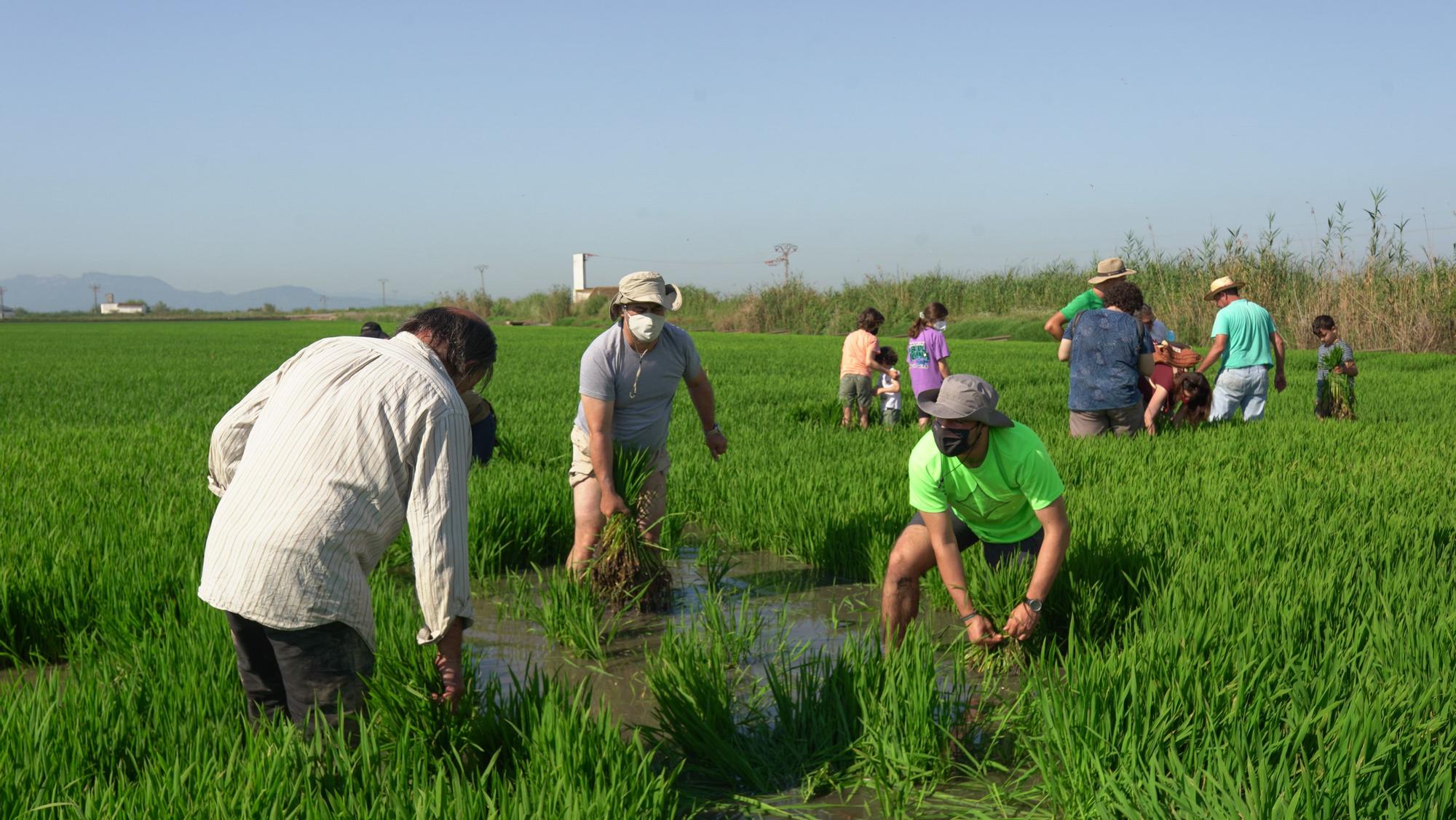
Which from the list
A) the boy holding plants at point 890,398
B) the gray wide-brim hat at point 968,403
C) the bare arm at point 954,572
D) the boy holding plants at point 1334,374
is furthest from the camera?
the boy holding plants at point 890,398

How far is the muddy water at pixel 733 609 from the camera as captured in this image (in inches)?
127

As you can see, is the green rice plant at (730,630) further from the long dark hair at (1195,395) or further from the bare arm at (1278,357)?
the bare arm at (1278,357)

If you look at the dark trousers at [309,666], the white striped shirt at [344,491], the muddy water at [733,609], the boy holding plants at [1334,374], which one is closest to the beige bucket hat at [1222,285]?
the boy holding plants at [1334,374]

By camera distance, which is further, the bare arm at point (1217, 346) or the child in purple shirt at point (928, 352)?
the child in purple shirt at point (928, 352)

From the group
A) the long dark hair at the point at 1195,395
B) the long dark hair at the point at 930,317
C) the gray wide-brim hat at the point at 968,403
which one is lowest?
the long dark hair at the point at 1195,395

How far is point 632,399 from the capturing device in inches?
175

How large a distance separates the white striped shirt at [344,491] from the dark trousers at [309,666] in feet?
0.31

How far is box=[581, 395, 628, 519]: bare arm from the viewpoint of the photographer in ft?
14.0

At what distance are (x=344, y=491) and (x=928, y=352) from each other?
23.5ft

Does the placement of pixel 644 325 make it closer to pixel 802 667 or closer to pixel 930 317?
pixel 802 667

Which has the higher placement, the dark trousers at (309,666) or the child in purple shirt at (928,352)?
the child in purple shirt at (928,352)

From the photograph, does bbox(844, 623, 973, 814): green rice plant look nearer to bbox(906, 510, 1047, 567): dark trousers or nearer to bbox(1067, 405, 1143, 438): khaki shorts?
bbox(906, 510, 1047, 567): dark trousers

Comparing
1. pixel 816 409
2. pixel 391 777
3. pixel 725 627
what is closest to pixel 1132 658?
pixel 725 627

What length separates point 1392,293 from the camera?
19.1 m
